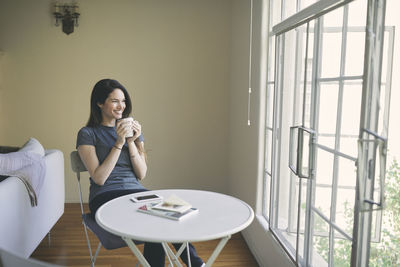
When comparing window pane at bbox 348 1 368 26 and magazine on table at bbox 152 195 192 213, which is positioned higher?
window pane at bbox 348 1 368 26

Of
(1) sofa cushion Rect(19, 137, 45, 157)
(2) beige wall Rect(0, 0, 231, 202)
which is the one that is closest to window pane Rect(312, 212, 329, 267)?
(1) sofa cushion Rect(19, 137, 45, 157)

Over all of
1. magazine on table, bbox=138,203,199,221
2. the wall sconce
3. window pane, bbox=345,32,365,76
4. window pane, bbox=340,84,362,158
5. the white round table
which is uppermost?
the wall sconce

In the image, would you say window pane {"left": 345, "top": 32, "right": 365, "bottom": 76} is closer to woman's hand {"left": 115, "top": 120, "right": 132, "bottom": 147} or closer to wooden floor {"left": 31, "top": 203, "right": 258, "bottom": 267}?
woman's hand {"left": 115, "top": 120, "right": 132, "bottom": 147}

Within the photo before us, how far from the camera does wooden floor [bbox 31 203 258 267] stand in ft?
10.2

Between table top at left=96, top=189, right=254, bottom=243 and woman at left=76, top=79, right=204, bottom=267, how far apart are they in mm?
324

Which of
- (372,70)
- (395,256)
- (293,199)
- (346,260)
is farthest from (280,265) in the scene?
(372,70)

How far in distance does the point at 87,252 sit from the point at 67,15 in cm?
262

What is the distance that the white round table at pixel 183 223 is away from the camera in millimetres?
1599

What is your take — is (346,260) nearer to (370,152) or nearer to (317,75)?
(370,152)

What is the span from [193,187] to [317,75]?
2.93 metres

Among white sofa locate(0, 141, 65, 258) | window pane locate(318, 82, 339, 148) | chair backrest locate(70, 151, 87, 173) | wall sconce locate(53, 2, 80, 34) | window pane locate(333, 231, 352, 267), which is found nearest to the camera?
window pane locate(333, 231, 352, 267)

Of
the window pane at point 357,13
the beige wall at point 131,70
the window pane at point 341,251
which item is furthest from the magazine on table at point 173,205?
the beige wall at point 131,70

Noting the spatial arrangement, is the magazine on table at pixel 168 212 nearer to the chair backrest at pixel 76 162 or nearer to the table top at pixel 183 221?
the table top at pixel 183 221

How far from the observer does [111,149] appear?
250 cm
